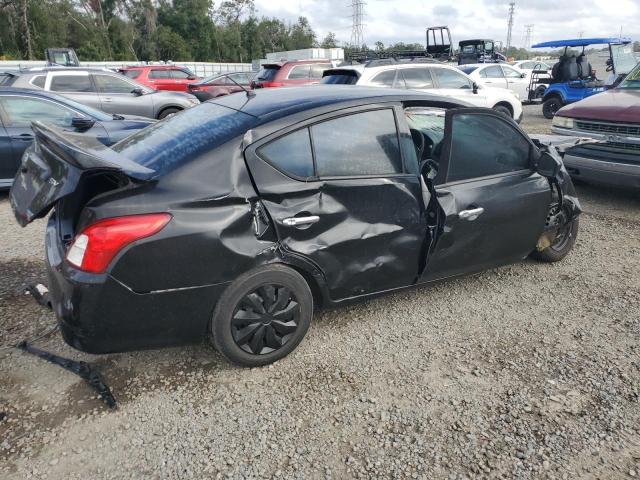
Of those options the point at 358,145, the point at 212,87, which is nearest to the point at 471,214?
the point at 358,145

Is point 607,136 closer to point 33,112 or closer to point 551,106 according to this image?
point 33,112

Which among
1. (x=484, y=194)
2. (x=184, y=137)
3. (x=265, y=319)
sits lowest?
(x=265, y=319)

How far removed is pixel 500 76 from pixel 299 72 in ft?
22.6

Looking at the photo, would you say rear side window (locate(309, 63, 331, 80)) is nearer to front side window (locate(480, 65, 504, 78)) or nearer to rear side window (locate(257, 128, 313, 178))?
front side window (locate(480, 65, 504, 78))

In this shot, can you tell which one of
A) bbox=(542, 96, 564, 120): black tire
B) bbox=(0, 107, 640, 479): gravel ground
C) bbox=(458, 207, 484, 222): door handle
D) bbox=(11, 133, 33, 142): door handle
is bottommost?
bbox=(0, 107, 640, 479): gravel ground

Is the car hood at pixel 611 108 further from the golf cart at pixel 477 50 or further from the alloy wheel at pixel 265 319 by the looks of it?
the golf cart at pixel 477 50

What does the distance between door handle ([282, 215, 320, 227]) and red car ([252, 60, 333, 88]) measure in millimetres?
10577

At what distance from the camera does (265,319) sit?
2.72m

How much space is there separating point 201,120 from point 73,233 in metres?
1.03

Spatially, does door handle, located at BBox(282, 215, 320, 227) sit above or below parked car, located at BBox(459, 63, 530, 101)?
below

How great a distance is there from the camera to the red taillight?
89.7 inches

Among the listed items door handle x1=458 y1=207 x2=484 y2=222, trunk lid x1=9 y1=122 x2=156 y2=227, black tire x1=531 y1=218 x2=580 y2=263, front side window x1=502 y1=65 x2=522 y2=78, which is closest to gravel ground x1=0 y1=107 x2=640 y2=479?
black tire x1=531 y1=218 x2=580 y2=263

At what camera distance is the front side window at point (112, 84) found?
32.7ft

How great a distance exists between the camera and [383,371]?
9.28 ft
